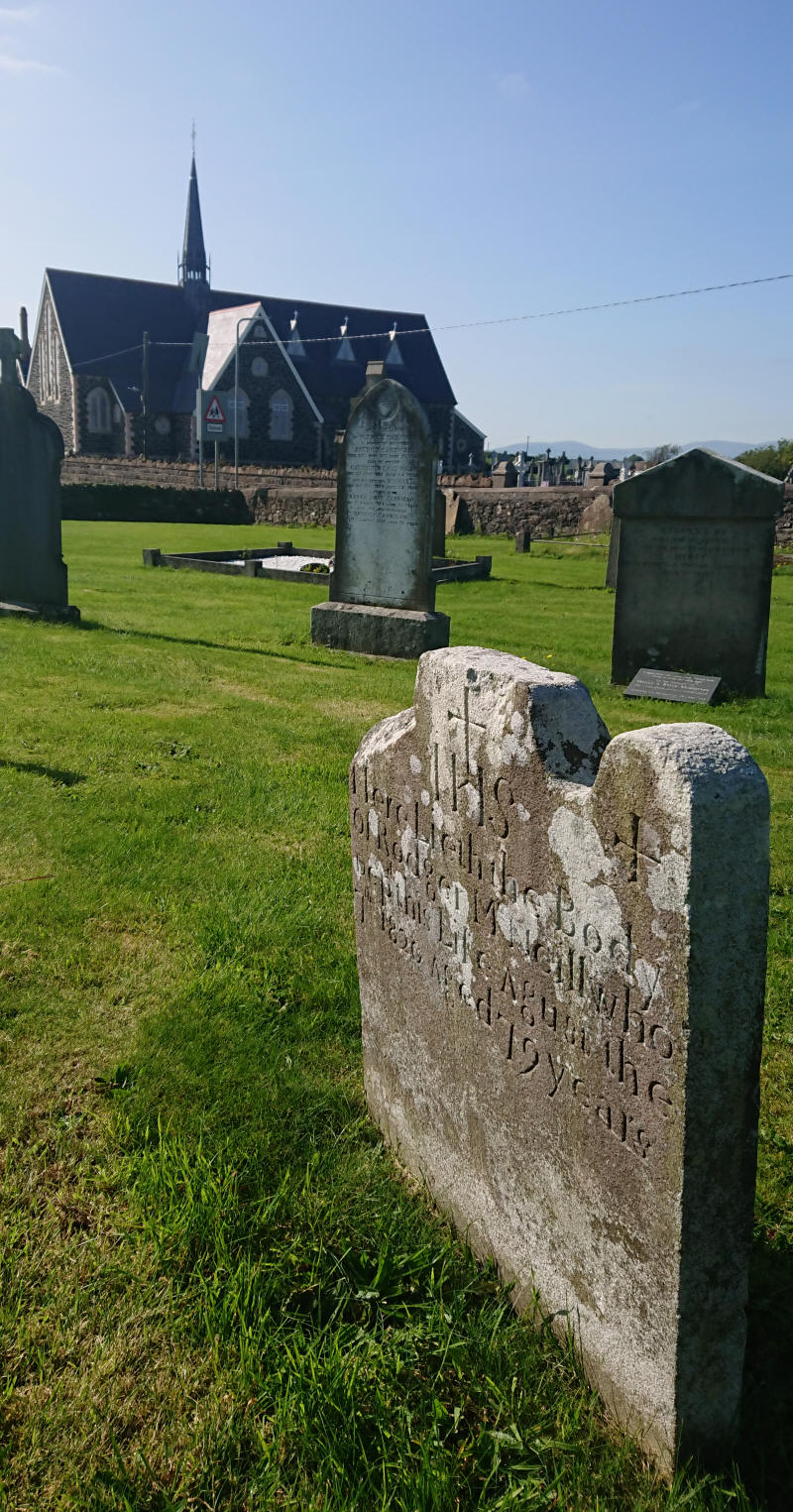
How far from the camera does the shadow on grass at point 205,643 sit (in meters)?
9.81

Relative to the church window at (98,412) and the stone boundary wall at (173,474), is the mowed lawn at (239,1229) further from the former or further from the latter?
the church window at (98,412)

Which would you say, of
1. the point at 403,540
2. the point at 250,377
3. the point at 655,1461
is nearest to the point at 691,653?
the point at 403,540

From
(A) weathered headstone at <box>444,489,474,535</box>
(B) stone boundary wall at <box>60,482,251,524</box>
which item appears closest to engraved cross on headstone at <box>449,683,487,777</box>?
(A) weathered headstone at <box>444,489,474,535</box>

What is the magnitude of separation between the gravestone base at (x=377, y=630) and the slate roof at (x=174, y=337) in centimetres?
4390

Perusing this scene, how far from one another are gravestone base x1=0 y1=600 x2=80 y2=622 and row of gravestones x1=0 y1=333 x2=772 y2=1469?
8.93 meters

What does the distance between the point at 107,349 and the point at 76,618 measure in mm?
47737

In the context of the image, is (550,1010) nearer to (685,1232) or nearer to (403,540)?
(685,1232)

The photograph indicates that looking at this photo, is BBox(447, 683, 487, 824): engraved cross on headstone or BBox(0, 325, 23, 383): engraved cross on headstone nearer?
BBox(447, 683, 487, 824): engraved cross on headstone

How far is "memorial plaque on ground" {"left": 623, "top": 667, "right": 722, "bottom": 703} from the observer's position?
8547mm

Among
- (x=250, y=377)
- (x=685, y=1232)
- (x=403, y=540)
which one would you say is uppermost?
(x=250, y=377)

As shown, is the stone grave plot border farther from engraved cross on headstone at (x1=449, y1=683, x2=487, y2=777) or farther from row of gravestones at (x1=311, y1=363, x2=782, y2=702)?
engraved cross on headstone at (x1=449, y1=683, x2=487, y2=777)

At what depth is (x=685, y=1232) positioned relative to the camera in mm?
1715

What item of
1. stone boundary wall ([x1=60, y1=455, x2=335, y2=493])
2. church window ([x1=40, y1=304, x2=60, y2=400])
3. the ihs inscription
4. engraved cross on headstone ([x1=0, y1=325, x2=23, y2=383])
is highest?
church window ([x1=40, y1=304, x2=60, y2=400])

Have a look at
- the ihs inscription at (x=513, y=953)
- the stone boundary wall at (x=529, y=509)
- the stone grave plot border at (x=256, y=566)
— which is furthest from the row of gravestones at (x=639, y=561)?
the stone boundary wall at (x=529, y=509)
